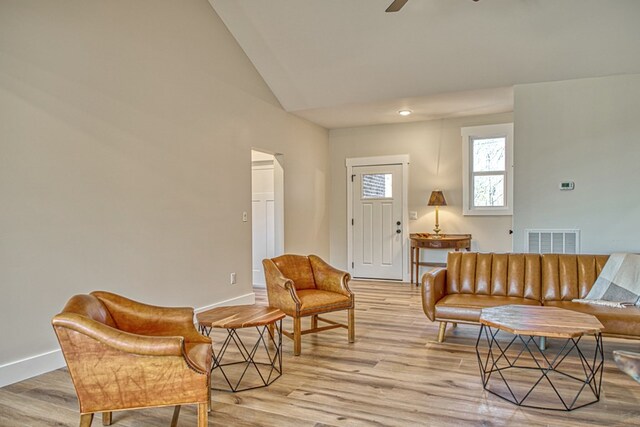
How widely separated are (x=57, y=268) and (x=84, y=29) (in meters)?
1.86

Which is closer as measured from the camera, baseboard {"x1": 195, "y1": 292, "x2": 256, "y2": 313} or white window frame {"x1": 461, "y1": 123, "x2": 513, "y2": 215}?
baseboard {"x1": 195, "y1": 292, "x2": 256, "y2": 313}

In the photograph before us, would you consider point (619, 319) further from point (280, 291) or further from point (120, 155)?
point (120, 155)

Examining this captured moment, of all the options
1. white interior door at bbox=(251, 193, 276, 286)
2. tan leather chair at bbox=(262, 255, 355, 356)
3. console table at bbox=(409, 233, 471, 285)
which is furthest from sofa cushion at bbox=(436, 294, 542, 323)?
white interior door at bbox=(251, 193, 276, 286)

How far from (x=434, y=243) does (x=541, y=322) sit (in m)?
3.56

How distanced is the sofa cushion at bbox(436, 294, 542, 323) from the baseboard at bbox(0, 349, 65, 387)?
9.91 ft

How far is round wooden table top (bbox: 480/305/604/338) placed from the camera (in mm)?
2506

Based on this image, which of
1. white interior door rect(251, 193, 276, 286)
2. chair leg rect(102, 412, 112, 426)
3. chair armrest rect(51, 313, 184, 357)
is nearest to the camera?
chair armrest rect(51, 313, 184, 357)

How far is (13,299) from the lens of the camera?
294 centimetres

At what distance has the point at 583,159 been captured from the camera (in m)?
4.70

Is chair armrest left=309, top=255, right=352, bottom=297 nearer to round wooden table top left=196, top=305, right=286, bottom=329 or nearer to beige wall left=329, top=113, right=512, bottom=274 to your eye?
round wooden table top left=196, top=305, right=286, bottom=329

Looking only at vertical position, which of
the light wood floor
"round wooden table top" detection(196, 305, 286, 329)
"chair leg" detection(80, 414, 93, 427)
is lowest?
the light wood floor

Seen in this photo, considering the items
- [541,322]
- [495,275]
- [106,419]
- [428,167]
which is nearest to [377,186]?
[428,167]

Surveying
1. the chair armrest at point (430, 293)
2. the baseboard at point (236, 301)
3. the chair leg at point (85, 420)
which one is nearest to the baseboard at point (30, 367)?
the chair leg at point (85, 420)

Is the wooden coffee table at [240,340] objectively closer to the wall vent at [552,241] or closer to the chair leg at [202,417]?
the chair leg at [202,417]
